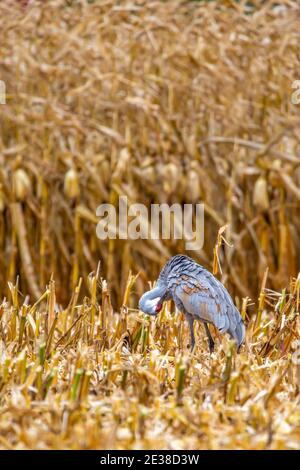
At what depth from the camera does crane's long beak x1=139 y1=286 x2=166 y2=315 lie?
7.70 feet

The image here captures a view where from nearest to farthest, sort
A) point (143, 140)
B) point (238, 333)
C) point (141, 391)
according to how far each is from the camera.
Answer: point (141, 391) < point (238, 333) < point (143, 140)

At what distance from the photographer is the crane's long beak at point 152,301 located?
2.35m

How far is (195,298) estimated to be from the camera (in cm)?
229

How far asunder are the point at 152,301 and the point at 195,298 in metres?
0.13

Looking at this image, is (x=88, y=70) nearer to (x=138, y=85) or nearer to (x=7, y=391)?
(x=138, y=85)

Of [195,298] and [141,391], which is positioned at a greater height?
[195,298]

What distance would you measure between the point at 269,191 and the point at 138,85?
2.52 feet

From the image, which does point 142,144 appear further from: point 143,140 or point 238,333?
point 238,333

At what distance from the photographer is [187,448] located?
1.78 metres

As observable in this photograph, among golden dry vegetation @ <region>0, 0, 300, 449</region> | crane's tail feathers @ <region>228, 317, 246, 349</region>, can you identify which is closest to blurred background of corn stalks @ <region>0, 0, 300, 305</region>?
golden dry vegetation @ <region>0, 0, 300, 449</region>

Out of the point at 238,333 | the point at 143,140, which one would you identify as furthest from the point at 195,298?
the point at 143,140

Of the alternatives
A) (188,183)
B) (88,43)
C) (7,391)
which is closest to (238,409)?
(7,391)

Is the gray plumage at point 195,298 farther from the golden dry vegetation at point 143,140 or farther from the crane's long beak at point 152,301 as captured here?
the golden dry vegetation at point 143,140

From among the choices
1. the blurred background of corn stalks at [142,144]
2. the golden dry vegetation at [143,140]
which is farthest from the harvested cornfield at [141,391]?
the blurred background of corn stalks at [142,144]
